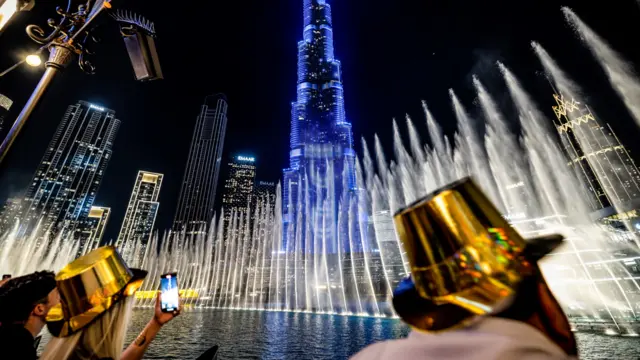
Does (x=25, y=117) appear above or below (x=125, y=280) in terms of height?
above

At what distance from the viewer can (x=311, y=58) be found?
113 meters

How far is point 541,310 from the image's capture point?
3.24ft

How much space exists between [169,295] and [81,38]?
18.1 feet

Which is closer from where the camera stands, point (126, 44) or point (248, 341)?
point (126, 44)

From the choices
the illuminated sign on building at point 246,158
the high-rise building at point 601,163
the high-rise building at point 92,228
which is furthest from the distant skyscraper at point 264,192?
the high-rise building at point 601,163

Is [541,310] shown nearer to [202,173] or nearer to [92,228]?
[202,173]

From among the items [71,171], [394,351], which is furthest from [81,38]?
[71,171]

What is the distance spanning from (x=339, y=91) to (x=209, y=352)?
374ft

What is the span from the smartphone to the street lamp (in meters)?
6.15

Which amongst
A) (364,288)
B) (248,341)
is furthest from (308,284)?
(248,341)

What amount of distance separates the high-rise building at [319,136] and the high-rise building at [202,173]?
6415cm

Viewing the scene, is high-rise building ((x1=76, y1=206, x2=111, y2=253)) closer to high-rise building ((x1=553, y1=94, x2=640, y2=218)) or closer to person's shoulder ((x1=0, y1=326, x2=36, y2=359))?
person's shoulder ((x1=0, y1=326, x2=36, y2=359))

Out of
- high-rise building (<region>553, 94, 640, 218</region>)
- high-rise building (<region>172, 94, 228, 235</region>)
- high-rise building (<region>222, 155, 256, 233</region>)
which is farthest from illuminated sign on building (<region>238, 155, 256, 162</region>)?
high-rise building (<region>553, 94, 640, 218</region>)

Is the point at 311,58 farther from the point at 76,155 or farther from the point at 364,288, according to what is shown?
the point at 76,155
